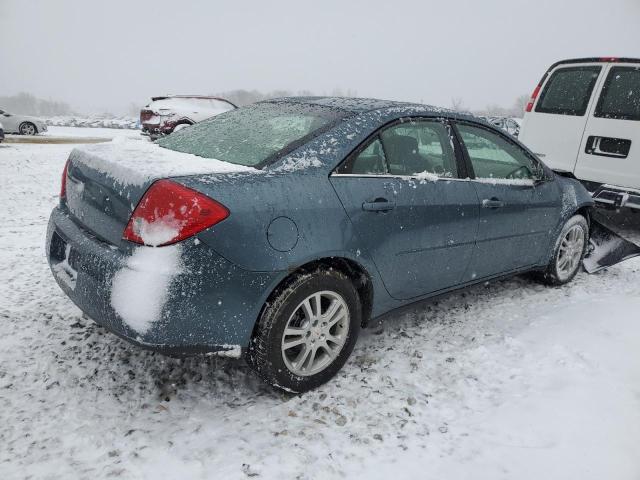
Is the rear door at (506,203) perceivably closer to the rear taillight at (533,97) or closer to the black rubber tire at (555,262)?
the black rubber tire at (555,262)

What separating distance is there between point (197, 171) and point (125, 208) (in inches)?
14.3

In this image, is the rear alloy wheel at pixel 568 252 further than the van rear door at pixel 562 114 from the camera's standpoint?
No

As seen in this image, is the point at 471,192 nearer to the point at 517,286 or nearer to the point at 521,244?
the point at 521,244

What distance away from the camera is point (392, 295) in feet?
9.45

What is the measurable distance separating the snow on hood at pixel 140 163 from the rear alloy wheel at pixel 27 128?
59.6 feet

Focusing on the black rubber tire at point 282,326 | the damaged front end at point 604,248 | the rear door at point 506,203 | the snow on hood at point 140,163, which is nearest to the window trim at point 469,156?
the rear door at point 506,203

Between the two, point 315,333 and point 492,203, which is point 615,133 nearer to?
point 492,203

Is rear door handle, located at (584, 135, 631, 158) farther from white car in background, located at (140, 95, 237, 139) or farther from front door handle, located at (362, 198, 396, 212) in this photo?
white car in background, located at (140, 95, 237, 139)

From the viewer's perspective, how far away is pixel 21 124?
17.7 meters

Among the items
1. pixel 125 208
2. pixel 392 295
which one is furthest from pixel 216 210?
pixel 392 295

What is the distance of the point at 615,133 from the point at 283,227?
4.84m

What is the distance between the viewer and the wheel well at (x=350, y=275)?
7.71 feet

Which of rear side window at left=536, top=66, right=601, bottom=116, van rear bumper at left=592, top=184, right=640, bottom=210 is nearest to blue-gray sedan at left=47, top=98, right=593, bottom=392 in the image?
van rear bumper at left=592, top=184, right=640, bottom=210

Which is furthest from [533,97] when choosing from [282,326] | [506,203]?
[282,326]
